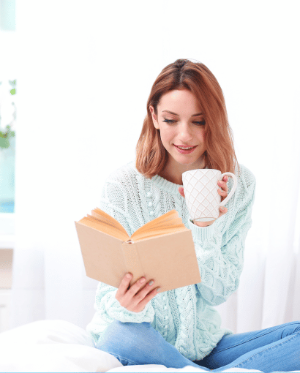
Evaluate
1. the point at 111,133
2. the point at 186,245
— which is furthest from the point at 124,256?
the point at 111,133

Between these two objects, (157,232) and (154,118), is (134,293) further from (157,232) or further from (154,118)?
(154,118)

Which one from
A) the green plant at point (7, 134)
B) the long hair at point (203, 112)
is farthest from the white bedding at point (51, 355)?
the green plant at point (7, 134)

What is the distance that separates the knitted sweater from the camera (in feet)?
3.60

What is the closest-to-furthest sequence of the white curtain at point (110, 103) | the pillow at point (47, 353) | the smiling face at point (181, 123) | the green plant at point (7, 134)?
1. the pillow at point (47, 353)
2. the smiling face at point (181, 123)
3. the white curtain at point (110, 103)
4. the green plant at point (7, 134)

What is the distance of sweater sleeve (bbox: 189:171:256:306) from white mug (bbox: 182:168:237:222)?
111mm

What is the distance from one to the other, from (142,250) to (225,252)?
47 cm

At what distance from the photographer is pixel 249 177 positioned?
126 centimetres

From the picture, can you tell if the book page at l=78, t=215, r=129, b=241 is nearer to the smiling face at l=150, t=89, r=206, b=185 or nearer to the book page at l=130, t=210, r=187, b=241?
the book page at l=130, t=210, r=187, b=241

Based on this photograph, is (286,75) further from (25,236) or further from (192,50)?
(25,236)

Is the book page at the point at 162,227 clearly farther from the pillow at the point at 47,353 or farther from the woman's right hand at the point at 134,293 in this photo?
the pillow at the point at 47,353

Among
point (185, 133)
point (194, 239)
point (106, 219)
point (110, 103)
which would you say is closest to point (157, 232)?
point (106, 219)

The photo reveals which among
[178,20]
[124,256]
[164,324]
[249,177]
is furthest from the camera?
[178,20]

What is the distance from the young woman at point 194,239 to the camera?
3.16 feet

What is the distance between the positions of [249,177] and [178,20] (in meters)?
0.71
